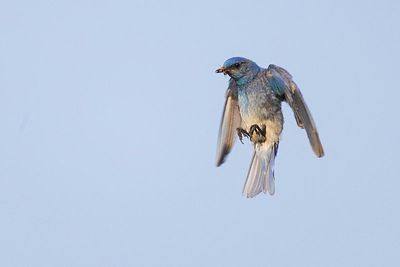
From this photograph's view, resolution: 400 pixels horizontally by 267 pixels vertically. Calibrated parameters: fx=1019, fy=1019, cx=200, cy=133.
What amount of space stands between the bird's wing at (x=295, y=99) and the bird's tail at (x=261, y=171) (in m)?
0.78

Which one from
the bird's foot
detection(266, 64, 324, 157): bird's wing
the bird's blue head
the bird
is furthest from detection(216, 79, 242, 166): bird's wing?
detection(266, 64, 324, 157): bird's wing

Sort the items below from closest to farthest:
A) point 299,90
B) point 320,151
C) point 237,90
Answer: point 320,151
point 299,90
point 237,90

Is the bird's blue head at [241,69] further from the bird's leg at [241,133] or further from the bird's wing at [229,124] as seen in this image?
the bird's leg at [241,133]

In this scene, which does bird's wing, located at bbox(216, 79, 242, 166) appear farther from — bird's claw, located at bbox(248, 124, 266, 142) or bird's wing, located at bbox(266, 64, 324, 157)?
bird's wing, located at bbox(266, 64, 324, 157)

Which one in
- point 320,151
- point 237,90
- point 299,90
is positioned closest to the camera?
point 320,151

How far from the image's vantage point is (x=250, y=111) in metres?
12.6

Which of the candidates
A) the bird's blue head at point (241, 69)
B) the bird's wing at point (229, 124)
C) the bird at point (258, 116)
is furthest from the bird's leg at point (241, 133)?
the bird's blue head at point (241, 69)

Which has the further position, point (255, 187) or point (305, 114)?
point (255, 187)

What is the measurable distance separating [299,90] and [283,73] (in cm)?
48

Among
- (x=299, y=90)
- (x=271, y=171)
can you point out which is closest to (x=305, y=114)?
(x=299, y=90)

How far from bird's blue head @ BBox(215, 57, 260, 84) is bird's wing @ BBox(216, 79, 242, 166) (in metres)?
0.44

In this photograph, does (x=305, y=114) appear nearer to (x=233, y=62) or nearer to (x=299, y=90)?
(x=299, y=90)

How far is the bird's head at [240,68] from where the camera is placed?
1270 centimetres

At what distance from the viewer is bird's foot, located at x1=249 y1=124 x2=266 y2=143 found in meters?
12.6
